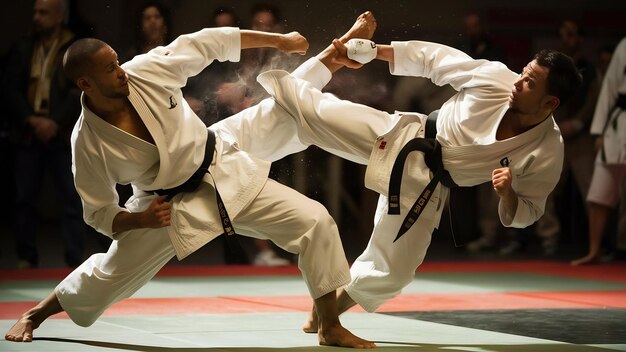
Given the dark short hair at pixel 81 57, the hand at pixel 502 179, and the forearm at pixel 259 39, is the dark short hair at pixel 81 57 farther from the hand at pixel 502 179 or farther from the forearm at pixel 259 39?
the hand at pixel 502 179

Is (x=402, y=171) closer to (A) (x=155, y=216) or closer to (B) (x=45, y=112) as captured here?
(A) (x=155, y=216)

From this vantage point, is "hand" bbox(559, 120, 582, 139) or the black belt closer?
the black belt

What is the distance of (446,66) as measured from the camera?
4.54 meters

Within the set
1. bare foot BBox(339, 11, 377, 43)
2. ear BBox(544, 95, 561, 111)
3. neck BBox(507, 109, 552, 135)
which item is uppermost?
bare foot BBox(339, 11, 377, 43)

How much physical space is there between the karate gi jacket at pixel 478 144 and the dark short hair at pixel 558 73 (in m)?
0.13

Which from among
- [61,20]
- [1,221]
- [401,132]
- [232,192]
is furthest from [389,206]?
[1,221]

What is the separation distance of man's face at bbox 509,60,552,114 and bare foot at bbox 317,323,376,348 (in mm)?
1068

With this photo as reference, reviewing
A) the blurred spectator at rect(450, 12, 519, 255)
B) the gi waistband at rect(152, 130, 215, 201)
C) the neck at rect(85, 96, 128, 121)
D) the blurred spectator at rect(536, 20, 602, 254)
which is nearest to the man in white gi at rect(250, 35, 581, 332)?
the gi waistband at rect(152, 130, 215, 201)

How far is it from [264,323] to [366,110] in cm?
108

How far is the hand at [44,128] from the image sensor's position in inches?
282

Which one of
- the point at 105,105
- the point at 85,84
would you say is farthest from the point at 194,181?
the point at 85,84

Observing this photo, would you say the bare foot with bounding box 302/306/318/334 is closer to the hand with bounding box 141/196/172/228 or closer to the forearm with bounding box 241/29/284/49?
the hand with bounding box 141/196/172/228

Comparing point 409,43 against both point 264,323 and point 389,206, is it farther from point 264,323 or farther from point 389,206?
point 264,323

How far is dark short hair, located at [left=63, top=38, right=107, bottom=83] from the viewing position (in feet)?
13.1
